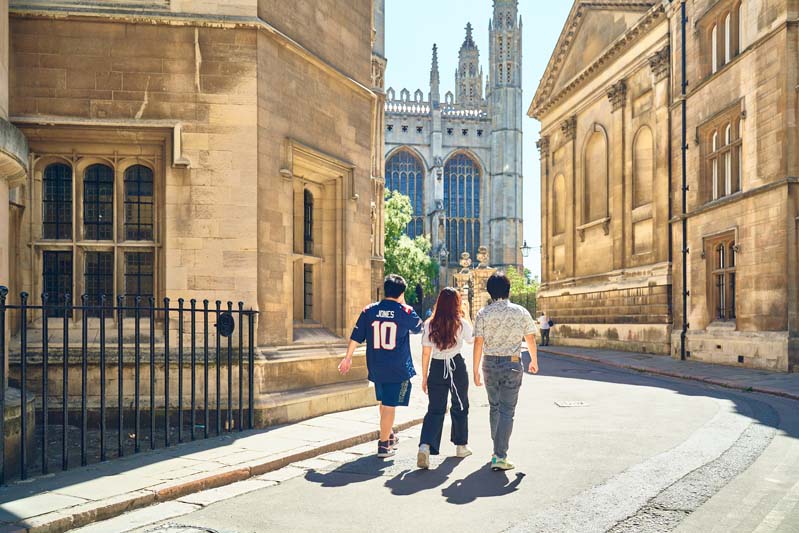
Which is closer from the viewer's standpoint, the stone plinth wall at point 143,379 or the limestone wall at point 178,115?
the stone plinth wall at point 143,379

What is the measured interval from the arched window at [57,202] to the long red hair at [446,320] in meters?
4.80

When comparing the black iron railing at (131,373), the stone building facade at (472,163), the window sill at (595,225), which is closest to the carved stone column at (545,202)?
the window sill at (595,225)

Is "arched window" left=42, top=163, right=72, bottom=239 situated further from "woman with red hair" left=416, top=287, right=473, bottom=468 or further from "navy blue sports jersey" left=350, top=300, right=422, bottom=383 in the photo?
"woman with red hair" left=416, top=287, right=473, bottom=468

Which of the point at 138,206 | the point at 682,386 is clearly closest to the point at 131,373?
the point at 138,206

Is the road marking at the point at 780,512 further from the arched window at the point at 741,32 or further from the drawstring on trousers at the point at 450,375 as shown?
the arched window at the point at 741,32

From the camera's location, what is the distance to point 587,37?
31.3 metres

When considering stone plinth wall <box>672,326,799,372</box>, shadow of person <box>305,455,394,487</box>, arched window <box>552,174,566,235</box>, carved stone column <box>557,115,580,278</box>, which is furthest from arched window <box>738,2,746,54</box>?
shadow of person <box>305,455,394,487</box>

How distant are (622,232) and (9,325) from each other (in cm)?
2270

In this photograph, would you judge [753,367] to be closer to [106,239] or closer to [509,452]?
[509,452]

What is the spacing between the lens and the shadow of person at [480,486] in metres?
5.72

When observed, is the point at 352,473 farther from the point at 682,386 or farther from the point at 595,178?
the point at 595,178

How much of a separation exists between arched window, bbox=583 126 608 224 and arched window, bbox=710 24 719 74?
825 cm

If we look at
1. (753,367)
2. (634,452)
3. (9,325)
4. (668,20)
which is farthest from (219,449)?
(668,20)

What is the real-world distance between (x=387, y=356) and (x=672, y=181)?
18.4m
